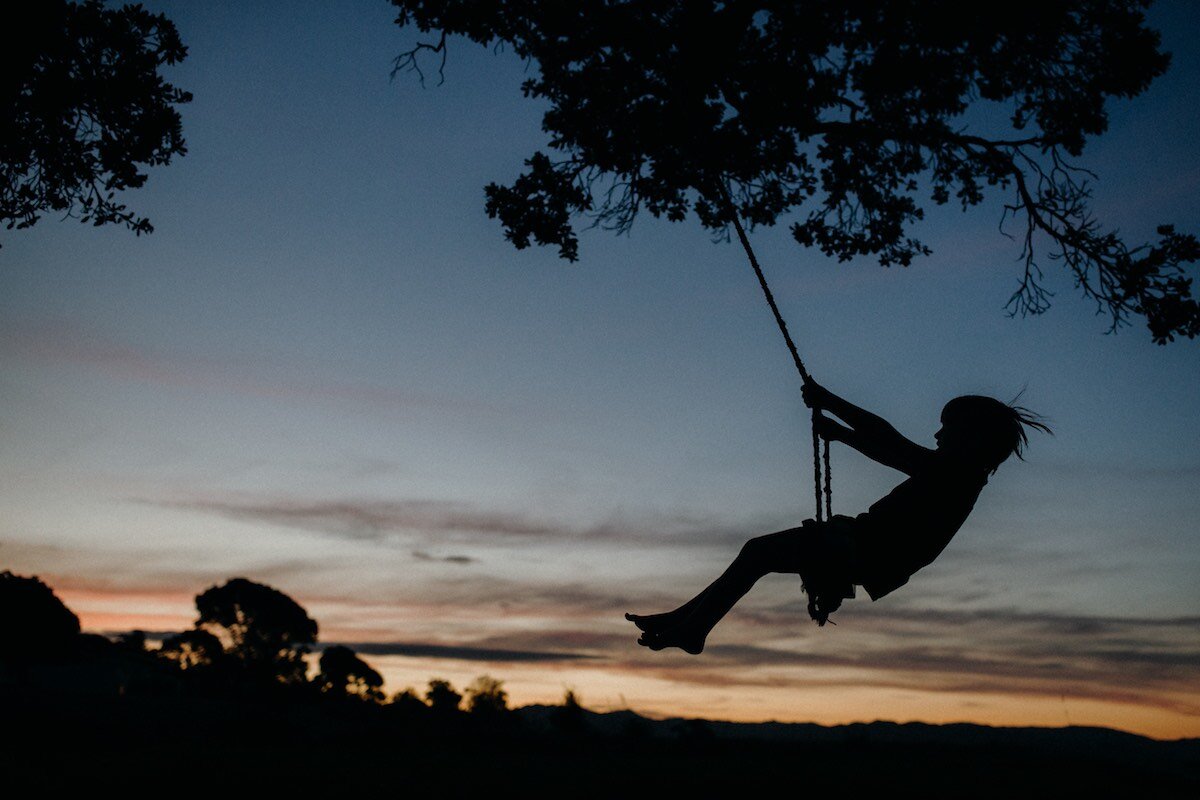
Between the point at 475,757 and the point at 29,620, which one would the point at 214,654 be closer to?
the point at 29,620

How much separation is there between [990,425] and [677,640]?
195 cm

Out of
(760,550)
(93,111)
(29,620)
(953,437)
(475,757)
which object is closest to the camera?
(760,550)

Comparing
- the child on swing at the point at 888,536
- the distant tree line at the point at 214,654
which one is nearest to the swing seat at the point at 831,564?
the child on swing at the point at 888,536

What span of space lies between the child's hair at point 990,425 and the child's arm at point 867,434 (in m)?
0.23

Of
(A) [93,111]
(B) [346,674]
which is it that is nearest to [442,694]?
(B) [346,674]

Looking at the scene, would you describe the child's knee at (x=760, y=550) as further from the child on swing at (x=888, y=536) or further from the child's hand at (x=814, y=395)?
the child's hand at (x=814, y=395)

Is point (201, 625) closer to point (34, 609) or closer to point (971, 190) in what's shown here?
point (34, 609)

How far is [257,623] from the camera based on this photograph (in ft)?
182

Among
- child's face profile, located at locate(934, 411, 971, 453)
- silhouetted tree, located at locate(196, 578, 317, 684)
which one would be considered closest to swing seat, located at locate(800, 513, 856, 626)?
child's face profile, located at locate(934, 411, 971, 453)

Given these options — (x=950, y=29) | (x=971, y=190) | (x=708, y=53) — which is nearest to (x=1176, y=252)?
(x=971, y=190)

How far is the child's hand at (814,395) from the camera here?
4.84 m

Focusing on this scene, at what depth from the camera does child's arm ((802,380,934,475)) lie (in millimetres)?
4406

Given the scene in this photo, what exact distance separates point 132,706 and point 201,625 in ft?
69.9

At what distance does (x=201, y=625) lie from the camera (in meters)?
55.0
